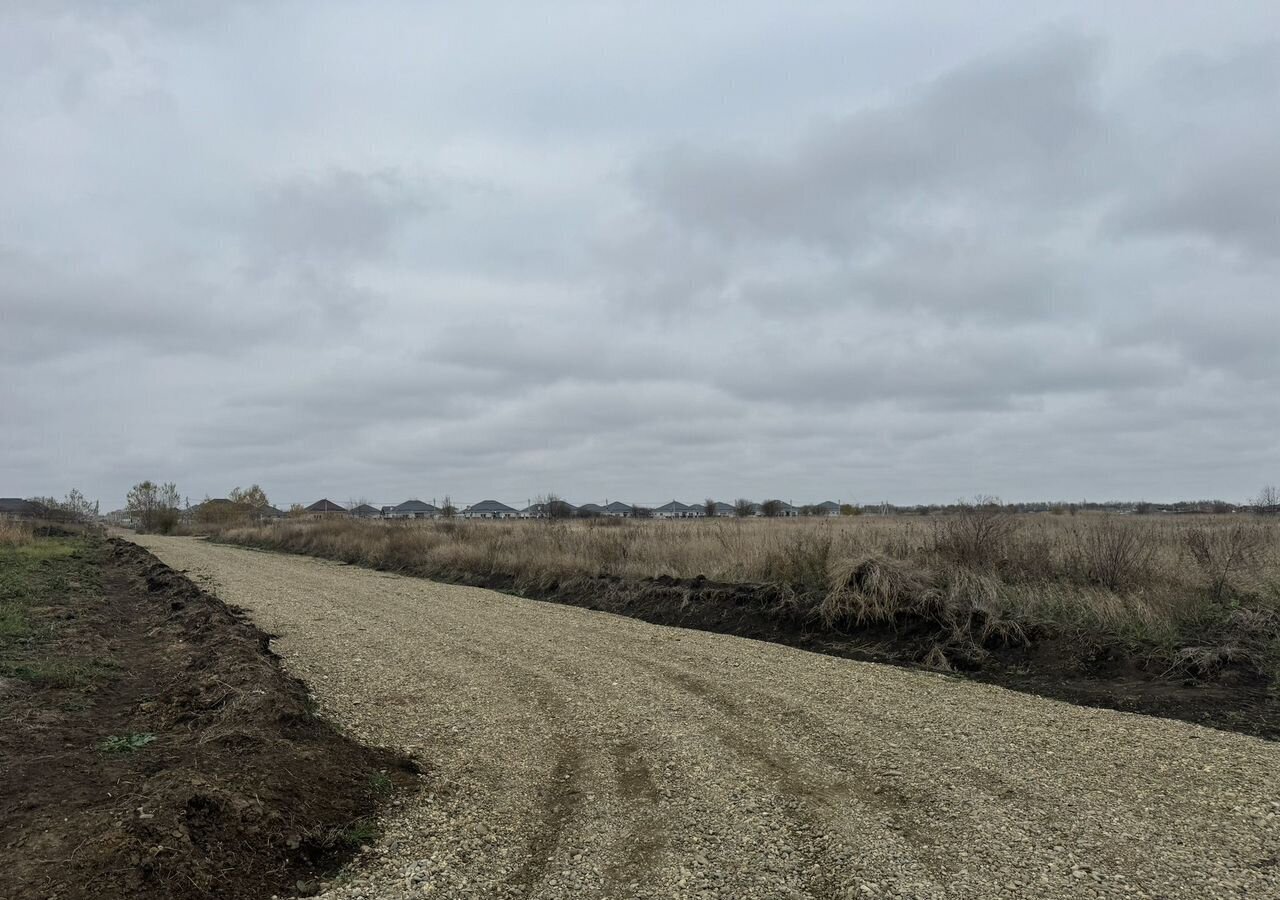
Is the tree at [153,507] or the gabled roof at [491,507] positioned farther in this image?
the gabled roof at [491,507]

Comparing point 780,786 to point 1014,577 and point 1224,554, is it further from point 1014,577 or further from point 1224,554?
point 1224,554

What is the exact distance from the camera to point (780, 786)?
5.86 metres

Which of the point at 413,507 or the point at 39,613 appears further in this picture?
the point at 413,507

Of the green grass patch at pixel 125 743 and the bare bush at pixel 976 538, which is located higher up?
the bare bush at pixel 976 538

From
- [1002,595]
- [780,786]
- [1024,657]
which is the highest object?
[1002,595]

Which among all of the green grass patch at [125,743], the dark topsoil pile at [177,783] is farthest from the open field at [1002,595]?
the green grass patch at [125,743]

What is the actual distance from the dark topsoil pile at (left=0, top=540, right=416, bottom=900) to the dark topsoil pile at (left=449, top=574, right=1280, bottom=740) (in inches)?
317

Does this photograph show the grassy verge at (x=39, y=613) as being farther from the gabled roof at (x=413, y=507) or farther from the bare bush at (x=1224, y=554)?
the gabled roof at (x=413, y=507)

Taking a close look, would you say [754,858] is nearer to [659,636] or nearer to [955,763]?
[955,763]

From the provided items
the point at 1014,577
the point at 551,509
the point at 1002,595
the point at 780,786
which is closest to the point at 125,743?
the point at 780,786

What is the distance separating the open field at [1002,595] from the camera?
9.97 meters

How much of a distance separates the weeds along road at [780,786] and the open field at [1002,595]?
175 centimetres

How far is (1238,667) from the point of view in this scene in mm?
9422

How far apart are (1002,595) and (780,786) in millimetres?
8193
